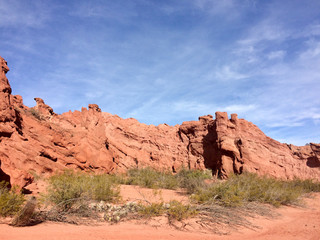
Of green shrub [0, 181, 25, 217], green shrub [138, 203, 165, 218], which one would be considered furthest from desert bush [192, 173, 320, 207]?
green shrub [0, 181, 25, 217]

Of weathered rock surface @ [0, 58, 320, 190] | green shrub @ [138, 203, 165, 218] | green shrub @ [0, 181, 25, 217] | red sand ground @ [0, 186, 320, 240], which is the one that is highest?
weathered rock surface @ [0, 58, 320, 190]

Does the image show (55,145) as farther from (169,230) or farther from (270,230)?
(270,230)

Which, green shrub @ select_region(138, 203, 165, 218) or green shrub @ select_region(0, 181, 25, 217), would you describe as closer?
green shrub @ select_region(0, 181, 25, 217)

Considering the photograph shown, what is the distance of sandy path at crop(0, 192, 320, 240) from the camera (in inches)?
177

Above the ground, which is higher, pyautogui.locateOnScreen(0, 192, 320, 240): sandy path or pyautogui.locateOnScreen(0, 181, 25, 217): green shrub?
pyautogui.locateOnScreen(0, 181, 25, 217): green shrub

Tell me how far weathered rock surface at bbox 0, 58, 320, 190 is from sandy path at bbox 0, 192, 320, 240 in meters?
7.47

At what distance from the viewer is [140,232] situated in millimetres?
5418

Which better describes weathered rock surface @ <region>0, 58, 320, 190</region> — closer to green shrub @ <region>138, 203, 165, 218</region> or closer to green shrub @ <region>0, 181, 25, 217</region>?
green shrub @ <region>0, 181, 25, 217</region>

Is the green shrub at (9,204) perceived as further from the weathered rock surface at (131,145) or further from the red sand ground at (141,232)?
the weathered rock surface at (131,145)

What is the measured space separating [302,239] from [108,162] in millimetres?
14726

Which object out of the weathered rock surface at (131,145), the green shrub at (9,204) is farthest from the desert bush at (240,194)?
the weathered rock surface at (131,145)

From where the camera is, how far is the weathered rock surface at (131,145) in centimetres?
1280

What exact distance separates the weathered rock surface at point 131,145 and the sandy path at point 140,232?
7.47 metres

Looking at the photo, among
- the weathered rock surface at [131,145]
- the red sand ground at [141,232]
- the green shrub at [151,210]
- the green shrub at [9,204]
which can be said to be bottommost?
the red sand ground at [141,232]
